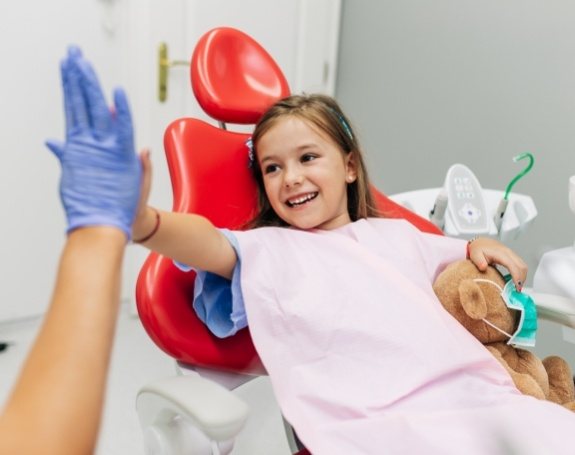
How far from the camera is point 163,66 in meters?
2.18

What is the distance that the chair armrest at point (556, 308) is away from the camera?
43.0 inches

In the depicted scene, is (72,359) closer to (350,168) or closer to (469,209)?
(350,168)

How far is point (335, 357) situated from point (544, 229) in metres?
1.19

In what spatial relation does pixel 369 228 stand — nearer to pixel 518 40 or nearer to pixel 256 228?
pixel 256 228

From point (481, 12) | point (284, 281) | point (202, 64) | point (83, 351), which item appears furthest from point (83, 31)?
point (83, 351)

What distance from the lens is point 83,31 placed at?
212 centimetres

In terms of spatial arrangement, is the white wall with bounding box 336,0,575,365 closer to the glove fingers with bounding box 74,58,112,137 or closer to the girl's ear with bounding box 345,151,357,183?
the girl's ear with bounding box 345,151,357,183

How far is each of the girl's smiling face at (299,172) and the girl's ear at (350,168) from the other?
0.08 m

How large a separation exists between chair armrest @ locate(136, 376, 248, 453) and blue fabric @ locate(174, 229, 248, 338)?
19 centimetres

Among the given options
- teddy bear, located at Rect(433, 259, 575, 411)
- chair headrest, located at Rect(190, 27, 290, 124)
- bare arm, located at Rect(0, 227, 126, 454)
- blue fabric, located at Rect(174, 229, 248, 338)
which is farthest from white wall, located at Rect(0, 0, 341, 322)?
bare arm, located at Rect(0, 227, 126, 454)

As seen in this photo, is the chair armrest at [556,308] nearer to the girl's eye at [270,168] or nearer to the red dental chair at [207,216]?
the red dental chair at [207,216]

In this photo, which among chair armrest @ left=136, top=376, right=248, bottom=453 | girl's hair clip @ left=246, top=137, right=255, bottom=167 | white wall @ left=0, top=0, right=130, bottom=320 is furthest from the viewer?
white wall @ left=0, top=0, right=130, bottom=320

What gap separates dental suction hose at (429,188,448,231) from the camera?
1422mm

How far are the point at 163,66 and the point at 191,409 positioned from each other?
168cm
